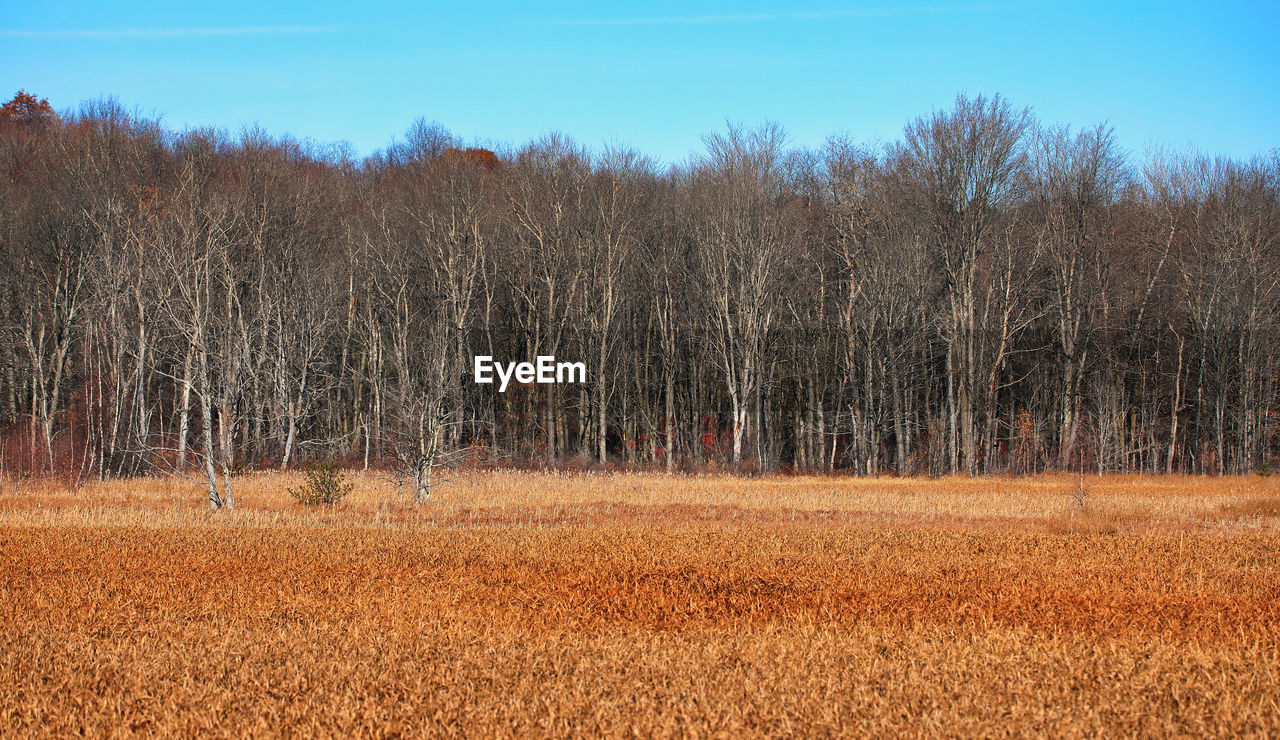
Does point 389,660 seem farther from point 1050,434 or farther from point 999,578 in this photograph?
point 1050,434

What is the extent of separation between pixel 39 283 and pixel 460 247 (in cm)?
1623

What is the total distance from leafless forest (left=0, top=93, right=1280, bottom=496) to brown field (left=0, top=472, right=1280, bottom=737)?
1702cm

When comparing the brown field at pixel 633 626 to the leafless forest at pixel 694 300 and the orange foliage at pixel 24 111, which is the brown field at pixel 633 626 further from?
the orange foliage at pixel 24 111

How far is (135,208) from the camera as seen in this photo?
3453cm

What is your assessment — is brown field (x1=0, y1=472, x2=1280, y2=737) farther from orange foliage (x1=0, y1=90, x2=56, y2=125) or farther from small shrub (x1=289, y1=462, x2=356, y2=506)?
orange foliage (x1=0, y1=90, x2=56, y2=125)

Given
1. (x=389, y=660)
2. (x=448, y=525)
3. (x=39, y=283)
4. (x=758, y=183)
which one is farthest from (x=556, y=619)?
(x=39, y=283)

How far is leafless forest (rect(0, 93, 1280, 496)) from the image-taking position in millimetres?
34844
